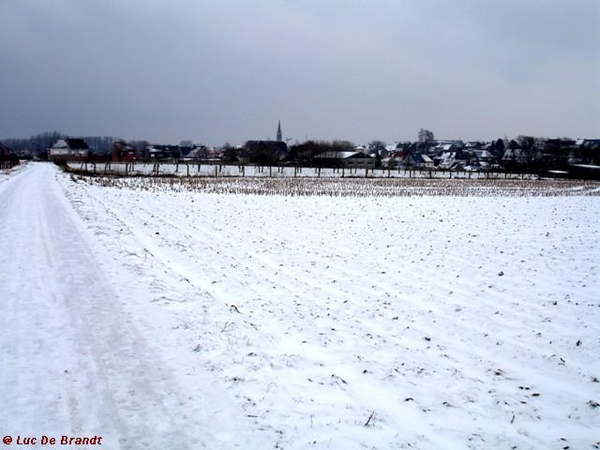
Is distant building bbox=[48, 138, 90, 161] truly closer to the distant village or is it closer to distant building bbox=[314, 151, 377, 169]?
the distant village

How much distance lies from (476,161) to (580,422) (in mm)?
139321

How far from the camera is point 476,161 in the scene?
134m

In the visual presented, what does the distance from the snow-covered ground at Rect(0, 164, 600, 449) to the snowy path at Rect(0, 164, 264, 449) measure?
0.9 inches

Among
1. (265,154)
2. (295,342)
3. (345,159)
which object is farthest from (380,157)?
(295,342)

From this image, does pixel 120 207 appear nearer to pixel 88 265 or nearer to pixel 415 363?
pixel 88 265

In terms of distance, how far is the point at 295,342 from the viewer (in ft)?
21.7

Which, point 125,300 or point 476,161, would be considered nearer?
point 125,300

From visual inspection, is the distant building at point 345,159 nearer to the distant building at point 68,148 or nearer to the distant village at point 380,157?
the distant village at point 380,157

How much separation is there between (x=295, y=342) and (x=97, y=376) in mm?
2726

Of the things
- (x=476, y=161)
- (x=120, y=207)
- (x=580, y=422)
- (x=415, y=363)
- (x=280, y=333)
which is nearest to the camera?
(x=580, y=422)

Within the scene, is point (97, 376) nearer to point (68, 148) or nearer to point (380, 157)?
point (380, 157)

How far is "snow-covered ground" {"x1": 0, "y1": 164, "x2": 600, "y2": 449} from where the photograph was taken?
449 centimetres

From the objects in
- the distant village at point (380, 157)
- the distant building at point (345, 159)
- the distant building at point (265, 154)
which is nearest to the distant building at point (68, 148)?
the distant village at point (380, 157)

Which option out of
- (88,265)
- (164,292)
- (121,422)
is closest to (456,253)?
(164,292)
